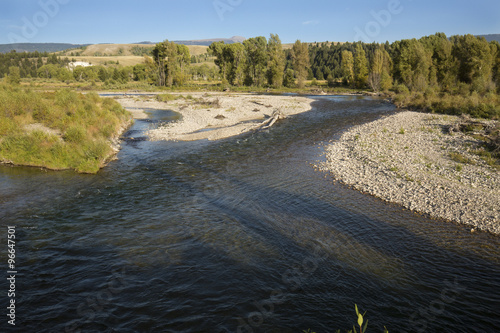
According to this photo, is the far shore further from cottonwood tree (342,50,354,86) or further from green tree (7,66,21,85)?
cottonwood tree (342,50,354,86)

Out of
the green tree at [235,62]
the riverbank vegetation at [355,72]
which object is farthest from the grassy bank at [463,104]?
the green tree at [235,62]

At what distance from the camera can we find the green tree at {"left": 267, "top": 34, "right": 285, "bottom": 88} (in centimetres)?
10688

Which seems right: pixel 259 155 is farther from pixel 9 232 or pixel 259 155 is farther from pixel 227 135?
pixel 9 232

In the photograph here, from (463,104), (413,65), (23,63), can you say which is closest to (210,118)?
(463,104)

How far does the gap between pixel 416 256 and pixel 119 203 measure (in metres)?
15.4

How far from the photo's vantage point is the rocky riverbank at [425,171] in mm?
14773

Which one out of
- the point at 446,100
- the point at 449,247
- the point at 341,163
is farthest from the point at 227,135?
the point at 446,100

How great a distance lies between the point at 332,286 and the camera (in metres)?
9.84

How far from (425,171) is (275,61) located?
96174 mm

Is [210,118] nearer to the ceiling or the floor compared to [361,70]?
nearer to the floor

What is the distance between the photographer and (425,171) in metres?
19.9

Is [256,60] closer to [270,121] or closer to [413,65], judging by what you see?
[413,65]

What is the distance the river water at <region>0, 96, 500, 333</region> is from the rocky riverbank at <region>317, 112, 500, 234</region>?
1343 mm

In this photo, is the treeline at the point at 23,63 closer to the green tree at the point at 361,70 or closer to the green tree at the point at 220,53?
the green tree at the point at 220,53
